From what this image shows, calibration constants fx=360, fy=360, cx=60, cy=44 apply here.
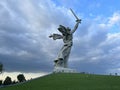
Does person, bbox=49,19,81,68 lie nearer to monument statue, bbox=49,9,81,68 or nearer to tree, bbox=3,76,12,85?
monument statue, bbox=49,9,81,68

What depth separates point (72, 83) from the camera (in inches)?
1631

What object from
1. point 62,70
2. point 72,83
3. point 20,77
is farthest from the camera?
point 20,77

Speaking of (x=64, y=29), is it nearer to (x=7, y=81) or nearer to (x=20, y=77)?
(x=20, y=77)

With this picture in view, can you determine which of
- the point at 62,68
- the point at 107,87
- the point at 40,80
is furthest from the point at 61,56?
the point at 107,87

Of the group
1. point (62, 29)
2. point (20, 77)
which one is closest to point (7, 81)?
point (20, 77)

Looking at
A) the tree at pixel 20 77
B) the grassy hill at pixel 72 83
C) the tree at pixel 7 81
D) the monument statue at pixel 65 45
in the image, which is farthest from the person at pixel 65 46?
the tree at pixel 7 81

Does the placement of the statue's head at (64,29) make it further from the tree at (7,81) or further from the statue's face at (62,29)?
the tree at (7,81)

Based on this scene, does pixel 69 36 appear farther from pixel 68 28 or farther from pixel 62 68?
pixel 62 68

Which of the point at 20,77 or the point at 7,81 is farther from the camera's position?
the point at 20,77

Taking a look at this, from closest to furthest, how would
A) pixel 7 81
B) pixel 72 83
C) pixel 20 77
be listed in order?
pixel 72 83 < pixel 7 81 < pixel 20 77

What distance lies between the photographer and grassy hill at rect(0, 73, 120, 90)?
125ft

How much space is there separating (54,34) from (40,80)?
14.9 m

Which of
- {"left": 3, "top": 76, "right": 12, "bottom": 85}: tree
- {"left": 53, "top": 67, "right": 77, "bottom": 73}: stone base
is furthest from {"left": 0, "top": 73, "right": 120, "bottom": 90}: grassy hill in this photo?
{"left": 3, "top": 76, "right": 12, "bottom": 85}: tree

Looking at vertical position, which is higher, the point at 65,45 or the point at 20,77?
the point at 65,45
